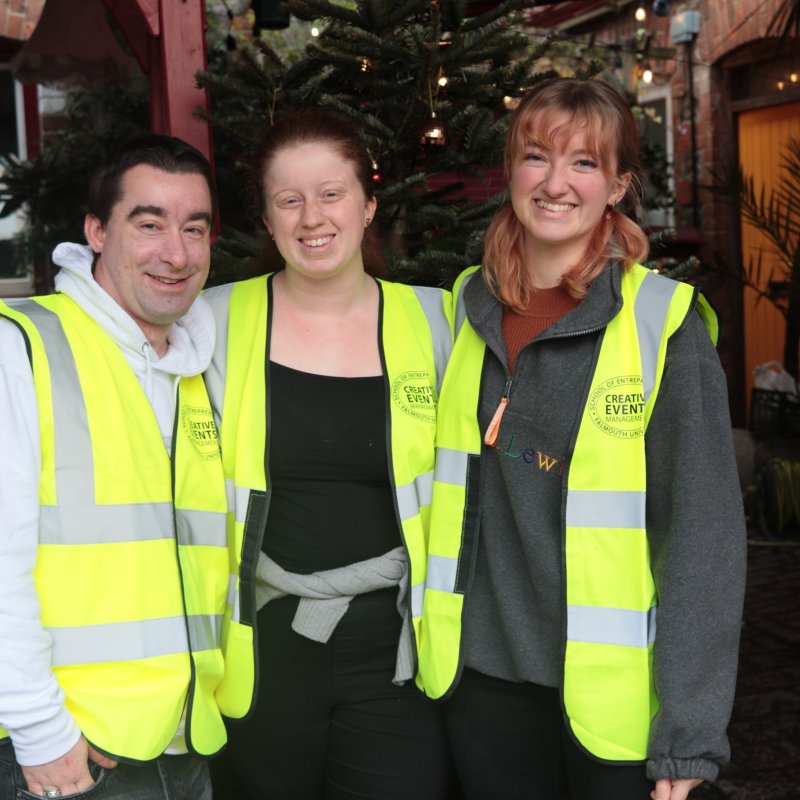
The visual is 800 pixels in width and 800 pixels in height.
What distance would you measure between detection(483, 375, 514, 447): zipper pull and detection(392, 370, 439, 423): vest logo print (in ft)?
0.83

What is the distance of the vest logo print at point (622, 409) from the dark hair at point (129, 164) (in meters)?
1.08

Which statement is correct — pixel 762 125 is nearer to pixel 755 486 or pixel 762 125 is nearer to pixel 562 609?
pixel 755 486

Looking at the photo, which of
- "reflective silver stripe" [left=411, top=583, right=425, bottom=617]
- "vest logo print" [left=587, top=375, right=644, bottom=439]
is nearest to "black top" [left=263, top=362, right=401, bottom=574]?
"reflective silver stripe" [left=411, top=583, right=425, bottom=617]

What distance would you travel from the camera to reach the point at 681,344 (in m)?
2.25

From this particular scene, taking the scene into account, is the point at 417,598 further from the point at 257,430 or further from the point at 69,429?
the point at 69,429

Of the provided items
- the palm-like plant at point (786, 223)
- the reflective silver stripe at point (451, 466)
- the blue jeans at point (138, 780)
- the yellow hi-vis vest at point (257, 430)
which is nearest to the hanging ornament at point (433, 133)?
the yellow hi-vis vest at point (257, 430)

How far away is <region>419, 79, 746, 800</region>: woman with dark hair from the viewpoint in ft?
7.30

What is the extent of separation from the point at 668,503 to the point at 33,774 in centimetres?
141

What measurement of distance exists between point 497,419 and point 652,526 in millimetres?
415

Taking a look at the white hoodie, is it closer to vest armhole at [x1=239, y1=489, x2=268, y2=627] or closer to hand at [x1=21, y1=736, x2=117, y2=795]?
hand at [x1=21, y1=736, x2=117, y2=795]

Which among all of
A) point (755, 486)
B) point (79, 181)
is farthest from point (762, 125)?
point (79, 181)

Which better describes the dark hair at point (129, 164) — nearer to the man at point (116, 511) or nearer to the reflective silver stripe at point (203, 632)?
the man at point (116, 511)

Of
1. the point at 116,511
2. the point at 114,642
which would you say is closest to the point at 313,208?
the point at 116,511

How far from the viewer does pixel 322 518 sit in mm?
2564
